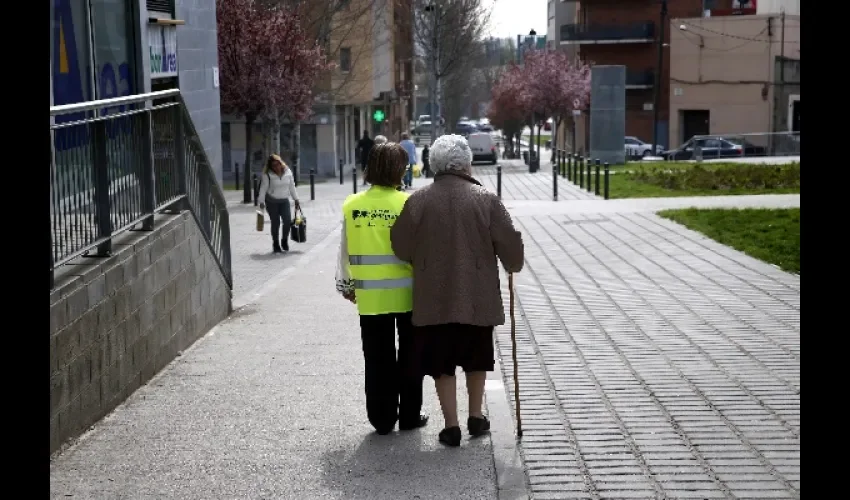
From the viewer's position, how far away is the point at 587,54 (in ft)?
256

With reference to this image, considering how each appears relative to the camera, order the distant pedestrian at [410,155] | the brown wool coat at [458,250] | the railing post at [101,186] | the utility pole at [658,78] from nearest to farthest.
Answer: the brown wool coat at [458,250] → the railing post at [101,186] → the distant pedestrian at [410,155] → the utility pole at [658,78]

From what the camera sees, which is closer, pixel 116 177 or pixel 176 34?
pixel 116 177

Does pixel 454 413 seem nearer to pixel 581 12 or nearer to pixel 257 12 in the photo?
pixel 257 12

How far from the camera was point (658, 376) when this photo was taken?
329 inches

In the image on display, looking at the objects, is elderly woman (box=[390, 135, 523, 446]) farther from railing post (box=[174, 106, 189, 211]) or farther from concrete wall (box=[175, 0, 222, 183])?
concrete wall (box=[175, 0, 222, 183])

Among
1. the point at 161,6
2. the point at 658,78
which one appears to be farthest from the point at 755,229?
the point at 658,78

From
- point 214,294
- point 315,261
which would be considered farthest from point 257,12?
point 214,294

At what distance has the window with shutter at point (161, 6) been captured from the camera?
19.4 meters

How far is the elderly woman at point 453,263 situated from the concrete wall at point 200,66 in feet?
51.4

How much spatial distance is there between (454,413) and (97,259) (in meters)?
2.25

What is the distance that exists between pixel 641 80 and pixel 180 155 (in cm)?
6513

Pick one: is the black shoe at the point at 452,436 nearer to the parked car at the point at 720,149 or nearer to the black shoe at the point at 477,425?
the black shoe at the point at 477,425

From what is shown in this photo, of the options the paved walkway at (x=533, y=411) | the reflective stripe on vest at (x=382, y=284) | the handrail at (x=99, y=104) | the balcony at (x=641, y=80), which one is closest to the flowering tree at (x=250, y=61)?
the paved walkway at (x=533, y=411)

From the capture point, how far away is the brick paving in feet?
20.0
